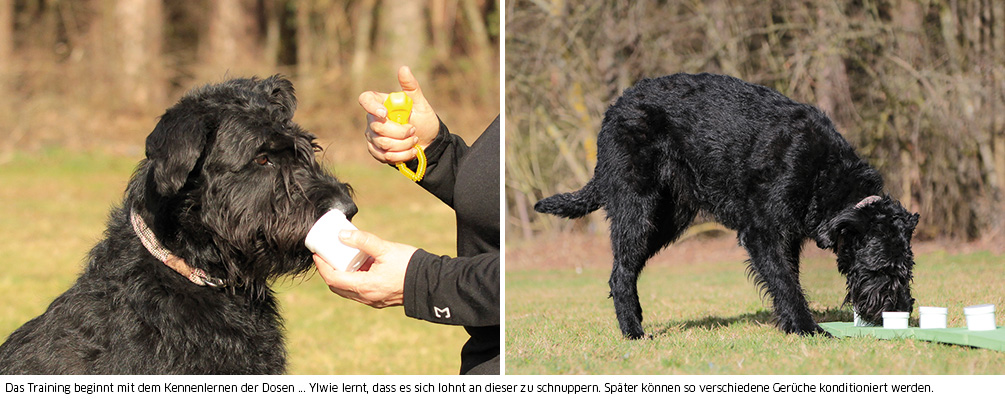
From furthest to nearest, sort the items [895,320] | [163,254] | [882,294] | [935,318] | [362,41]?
[362,41] < [882,294] < [895,320] < [935,318] < [163,254]

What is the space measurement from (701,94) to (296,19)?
17.5m

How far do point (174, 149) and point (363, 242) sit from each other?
731 millimetres

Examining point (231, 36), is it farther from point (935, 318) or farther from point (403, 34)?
point (935, 318)

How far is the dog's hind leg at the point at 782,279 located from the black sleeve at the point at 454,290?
1871 millimetres

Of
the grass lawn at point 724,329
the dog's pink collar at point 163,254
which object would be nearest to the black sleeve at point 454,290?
the grass lawn at point 724,329

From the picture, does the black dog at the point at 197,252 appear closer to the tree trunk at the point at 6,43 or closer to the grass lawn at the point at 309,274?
the grass lawn at the point at 309,274

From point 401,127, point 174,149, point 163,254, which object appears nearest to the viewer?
point 174,149

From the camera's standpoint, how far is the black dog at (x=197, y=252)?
314 centimetres

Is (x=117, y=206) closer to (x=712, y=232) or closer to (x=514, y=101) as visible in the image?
(x=514, y=101)

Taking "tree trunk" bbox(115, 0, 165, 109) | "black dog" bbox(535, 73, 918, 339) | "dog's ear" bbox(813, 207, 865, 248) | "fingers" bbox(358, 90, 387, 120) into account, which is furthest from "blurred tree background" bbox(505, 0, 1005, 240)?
"tree trunk" bbox(115, 0, 165, 109)

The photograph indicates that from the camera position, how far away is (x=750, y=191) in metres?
4.79

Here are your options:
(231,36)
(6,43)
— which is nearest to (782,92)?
(231,36)
